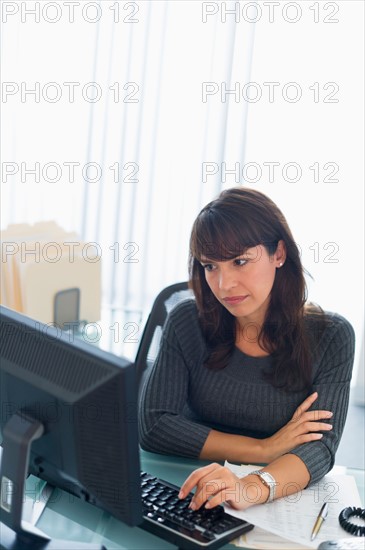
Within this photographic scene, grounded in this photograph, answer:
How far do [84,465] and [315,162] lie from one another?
3.03m

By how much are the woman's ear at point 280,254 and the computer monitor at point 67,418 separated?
0.78 meters

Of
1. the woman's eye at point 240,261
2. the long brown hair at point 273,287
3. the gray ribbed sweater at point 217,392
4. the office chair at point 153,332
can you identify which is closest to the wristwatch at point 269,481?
the gray ribbed sweater at point 217,392

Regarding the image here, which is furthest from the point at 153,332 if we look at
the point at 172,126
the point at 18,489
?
the point at 172,126

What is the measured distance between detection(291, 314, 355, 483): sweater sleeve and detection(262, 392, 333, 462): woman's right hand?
19mm

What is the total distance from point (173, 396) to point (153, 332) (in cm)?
30

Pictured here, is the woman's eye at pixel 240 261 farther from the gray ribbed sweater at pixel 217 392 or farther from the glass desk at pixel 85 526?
the glass desk at pixel 85 526

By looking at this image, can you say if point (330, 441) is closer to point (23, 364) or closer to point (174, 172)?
point (23, 364)

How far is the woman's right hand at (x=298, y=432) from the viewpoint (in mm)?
1673

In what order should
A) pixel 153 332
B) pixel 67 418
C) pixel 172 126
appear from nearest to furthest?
1. pixel 67 418
2. pixel 153 332
3. pixel 172 126

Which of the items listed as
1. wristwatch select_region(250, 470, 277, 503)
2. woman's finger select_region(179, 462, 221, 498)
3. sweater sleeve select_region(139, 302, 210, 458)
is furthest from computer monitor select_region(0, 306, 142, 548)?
sweater sleeve select_region(139, 302, 210, 458)

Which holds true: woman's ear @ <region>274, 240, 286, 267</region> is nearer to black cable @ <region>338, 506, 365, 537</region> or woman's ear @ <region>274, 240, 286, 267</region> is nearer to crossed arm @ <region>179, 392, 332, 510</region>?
crossed arm @ <region>179, 392, 332, 510</region>

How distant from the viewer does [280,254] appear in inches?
72.6

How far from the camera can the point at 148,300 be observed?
4367mm

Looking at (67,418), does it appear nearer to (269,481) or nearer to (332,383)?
(269,481)
